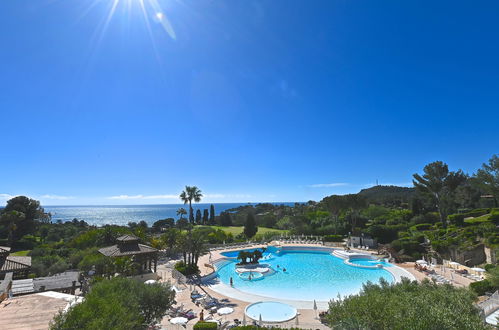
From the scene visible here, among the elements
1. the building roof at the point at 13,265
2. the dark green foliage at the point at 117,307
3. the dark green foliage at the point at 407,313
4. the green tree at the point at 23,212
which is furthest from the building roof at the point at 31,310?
the green tree at the point at 23,212

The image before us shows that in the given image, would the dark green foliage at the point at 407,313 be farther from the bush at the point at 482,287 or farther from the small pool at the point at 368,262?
the small pool at the point at 368,262

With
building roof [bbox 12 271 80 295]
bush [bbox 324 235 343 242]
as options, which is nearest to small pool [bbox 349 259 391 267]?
bush [bbox 324 235 343 242]

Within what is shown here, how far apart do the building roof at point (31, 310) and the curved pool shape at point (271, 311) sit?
1031cm

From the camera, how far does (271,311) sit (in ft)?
54.5

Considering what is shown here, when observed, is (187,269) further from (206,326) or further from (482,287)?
(482,287)

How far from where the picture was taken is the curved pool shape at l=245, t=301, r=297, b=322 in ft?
50.7

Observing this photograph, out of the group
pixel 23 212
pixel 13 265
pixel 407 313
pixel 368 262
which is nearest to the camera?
pixel 407 313

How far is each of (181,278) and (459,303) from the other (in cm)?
2055

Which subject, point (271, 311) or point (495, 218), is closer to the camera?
point (271, 311)

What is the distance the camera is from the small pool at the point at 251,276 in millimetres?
25681

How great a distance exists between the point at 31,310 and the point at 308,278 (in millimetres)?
21639

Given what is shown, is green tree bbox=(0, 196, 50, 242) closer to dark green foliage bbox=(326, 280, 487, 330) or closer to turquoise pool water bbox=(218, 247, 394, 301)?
turquoise pool water bbox=(218, 247, 394, 301)

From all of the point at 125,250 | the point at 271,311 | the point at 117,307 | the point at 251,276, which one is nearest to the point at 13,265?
the point at 125,250

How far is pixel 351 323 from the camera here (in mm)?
8461
